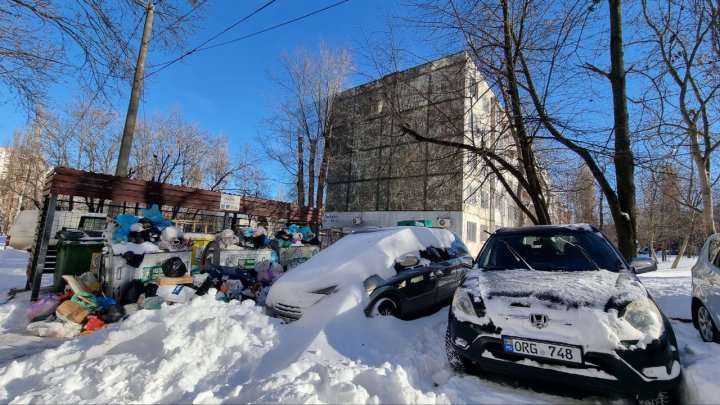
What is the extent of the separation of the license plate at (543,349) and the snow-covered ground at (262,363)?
38 cm

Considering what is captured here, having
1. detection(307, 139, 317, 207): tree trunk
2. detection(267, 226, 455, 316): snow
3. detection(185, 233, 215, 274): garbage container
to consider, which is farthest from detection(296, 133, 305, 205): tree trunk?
Result: detection(267, 226, 455, 316): snow

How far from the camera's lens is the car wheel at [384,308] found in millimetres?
4573

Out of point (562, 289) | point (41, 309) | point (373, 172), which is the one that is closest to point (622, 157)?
point (562, 289)

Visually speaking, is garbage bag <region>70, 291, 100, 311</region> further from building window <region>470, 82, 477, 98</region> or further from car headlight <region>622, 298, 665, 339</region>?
building window <region>470, 82, 477, 98</region>

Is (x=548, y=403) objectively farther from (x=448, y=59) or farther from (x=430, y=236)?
(x=448, y=59)

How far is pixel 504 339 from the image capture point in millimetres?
2971

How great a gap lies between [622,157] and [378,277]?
5.89m

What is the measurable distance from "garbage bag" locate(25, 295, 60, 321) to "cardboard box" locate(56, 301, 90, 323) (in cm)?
49

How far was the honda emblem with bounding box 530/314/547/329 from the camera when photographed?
9.43 feet

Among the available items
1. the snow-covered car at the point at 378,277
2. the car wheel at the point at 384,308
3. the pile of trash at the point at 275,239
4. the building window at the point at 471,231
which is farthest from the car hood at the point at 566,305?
the building window at the point at 471,231

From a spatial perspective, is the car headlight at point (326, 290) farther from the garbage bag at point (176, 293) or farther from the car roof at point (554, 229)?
the garbage bag at point (176, 293)

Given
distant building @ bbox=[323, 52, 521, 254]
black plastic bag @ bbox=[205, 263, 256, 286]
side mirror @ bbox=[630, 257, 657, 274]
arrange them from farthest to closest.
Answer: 1. distant building @ bbox=[323, 52, 521, 254]
2. black plastic bag @ bbox=[205, 263, 256, 286]
3. side mirror @ bbox=[630, 257, 657, 274]

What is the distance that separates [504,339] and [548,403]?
546 mm

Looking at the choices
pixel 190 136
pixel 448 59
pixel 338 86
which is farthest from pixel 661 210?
pixel 190 136
